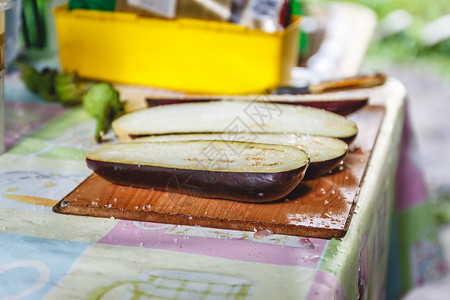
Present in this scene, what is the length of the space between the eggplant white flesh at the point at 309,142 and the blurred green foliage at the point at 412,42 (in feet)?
9.94

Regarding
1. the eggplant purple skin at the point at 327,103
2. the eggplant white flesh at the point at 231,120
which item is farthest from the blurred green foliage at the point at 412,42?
the eggplant white flesh at the point at 231,120

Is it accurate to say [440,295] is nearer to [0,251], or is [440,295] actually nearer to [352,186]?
[352,186]

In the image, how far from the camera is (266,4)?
1094 mm

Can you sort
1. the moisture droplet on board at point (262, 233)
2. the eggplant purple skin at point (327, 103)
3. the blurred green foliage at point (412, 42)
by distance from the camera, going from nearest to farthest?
the moisture droplet on board at point (262, 233), the eggplant purple skin at point (327, 103), the blurred green foliage at point (412, 42)

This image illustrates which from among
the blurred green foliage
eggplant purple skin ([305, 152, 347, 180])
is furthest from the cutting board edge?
the blurred green foliage

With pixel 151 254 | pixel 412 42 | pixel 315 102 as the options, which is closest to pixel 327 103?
pixel 315 102

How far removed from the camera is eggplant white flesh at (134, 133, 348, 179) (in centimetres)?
75

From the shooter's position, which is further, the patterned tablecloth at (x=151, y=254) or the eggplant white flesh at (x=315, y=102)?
the eggplant white flesh at (x=315, y=102)

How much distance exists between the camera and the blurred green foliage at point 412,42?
12.2ft

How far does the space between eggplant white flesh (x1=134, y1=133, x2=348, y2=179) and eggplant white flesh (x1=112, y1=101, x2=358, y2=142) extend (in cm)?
2

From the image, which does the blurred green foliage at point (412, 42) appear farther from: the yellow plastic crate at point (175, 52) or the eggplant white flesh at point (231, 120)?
the eggplant white flesh at point (231, 120)

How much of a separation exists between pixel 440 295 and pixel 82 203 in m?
1.49

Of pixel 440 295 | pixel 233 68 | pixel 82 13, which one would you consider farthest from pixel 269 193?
pixel 440 295

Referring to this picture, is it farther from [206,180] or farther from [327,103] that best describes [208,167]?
[327,103]
